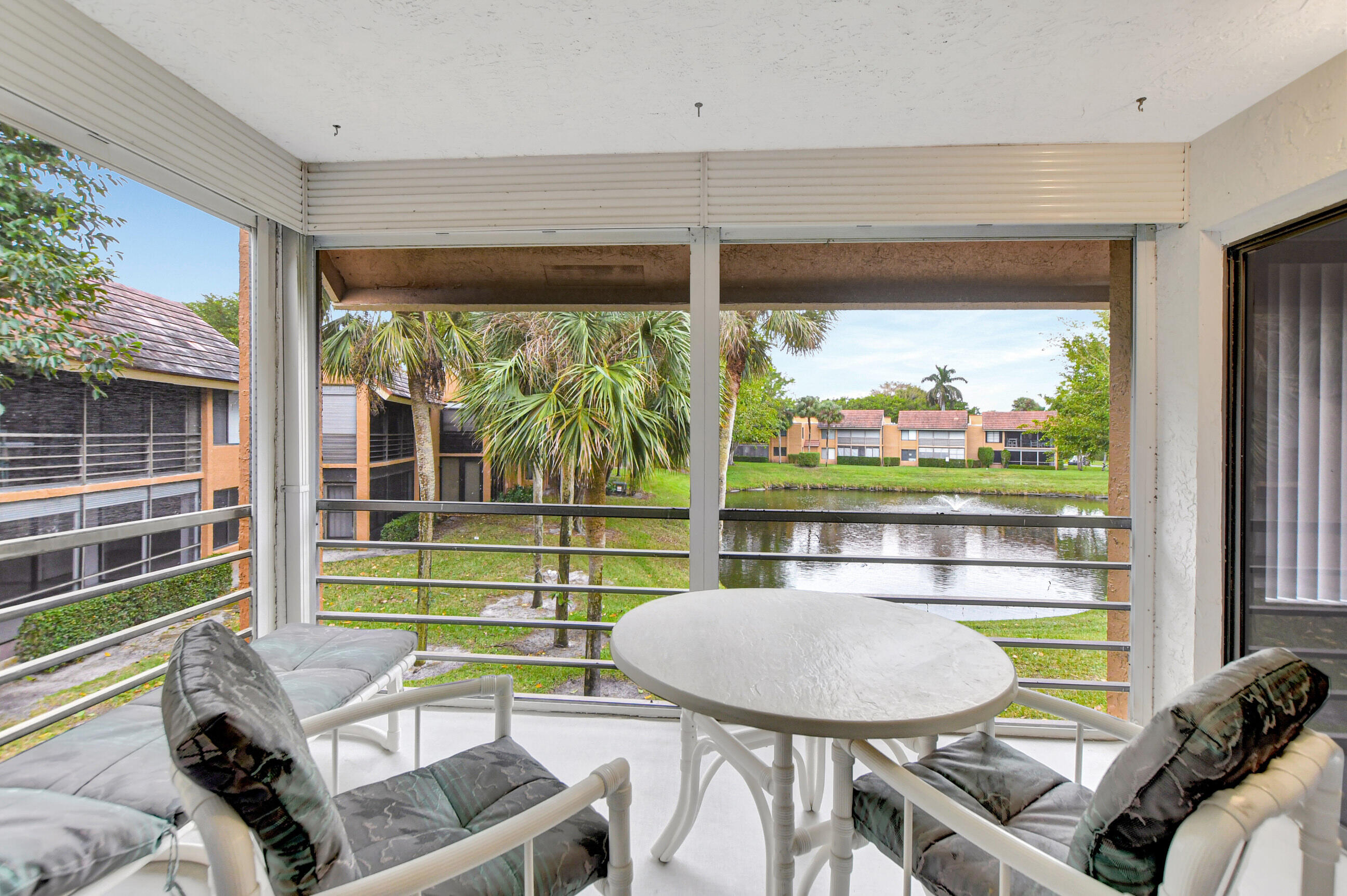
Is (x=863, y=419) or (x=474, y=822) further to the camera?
(x=863, y=419)

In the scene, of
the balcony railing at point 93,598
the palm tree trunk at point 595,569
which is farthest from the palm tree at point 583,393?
the balcony railing at point 93,598

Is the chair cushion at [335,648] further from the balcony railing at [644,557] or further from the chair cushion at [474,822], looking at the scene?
the chair cushion at [474,822]

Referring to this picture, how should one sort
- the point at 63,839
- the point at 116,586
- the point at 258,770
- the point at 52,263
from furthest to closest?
the point at 116,586, the point at 52,263, the point at 63,839, the point at 258,770

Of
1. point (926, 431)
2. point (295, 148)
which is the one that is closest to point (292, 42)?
point (295, 148)

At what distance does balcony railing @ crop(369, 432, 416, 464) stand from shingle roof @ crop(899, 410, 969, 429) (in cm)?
217

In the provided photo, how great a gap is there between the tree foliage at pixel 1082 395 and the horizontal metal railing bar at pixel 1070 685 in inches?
37.4

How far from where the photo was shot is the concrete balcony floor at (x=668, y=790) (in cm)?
160

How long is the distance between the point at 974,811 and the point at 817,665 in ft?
1.28

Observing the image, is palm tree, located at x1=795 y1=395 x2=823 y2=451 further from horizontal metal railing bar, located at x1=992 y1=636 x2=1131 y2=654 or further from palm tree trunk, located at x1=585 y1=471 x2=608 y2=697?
horizontal metal railing bar, located at x1=992 y1=636 x2=1131 y2=654

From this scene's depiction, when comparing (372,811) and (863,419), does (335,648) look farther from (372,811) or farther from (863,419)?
(863,419)

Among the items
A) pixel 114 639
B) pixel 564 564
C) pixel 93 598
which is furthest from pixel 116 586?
pixel 564 564

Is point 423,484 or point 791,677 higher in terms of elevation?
point 423,484

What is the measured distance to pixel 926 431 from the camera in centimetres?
254

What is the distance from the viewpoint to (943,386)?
2521 millimetres
